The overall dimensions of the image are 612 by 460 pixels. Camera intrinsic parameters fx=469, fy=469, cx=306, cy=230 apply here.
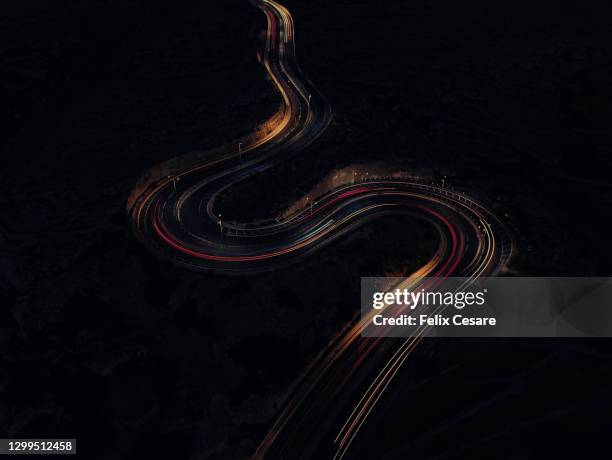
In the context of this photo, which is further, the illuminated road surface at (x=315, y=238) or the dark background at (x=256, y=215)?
the dark background at (x=256, y=215)

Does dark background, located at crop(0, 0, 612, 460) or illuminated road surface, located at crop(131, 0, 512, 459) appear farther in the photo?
dark background, located at crop(0, 0, 612, 460)

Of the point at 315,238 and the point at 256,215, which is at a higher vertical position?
the point at 256,215

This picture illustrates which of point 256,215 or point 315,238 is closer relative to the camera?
point 315,238

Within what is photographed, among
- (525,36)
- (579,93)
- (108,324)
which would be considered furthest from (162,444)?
(525,36)
